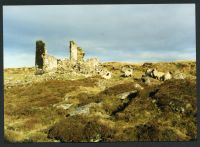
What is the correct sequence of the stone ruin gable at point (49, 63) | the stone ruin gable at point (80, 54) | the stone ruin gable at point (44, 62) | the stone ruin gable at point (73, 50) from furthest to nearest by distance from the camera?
the stone ruin gable at point (49, 63) → the stone ruin gable at point (44, 62) → the stone ruin gable at point (80, 54) → the stone ruin gable at point (73, 50)

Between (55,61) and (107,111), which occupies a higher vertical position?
(55,61)

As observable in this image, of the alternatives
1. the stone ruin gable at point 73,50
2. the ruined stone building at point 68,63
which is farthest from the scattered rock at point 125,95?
the stone ruin gable at point 73,50

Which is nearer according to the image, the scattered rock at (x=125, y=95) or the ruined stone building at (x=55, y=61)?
the scattered rock at (x=125, y=95)

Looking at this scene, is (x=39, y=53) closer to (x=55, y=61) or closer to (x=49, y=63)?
(x=55, y=61)

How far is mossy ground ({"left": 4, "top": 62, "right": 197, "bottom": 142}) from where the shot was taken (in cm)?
2486

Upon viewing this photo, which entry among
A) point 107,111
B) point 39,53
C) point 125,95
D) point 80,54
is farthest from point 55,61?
point 107,111

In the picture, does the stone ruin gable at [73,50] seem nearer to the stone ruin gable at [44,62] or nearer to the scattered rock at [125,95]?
the stone ruin gable at [44,62]

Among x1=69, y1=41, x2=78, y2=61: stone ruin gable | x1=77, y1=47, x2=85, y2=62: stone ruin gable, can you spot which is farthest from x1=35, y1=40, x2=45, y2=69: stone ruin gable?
x1=77, y1=47, x2=85, y2=62: stone ruin gable

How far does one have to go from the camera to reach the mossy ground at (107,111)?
2486 centimetres

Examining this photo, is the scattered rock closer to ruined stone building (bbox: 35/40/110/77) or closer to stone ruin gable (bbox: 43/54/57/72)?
ruined stone building (bbox: 35/40/110/77)

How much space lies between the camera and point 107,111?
86.6 feet

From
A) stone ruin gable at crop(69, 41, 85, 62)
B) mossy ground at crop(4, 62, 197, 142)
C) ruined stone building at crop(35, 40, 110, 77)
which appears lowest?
mossy ground at crop(4, 62, 197, 142)

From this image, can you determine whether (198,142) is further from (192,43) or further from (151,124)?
(192,43)

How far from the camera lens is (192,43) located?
2633cm
